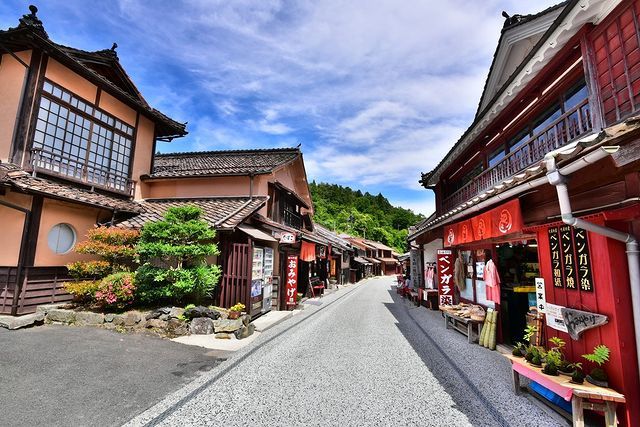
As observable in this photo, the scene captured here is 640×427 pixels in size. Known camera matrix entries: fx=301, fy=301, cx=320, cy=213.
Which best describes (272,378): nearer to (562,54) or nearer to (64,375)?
(64,375)

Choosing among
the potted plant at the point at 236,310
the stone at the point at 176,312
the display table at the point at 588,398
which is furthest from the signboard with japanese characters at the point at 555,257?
the stone at the point at 176,312

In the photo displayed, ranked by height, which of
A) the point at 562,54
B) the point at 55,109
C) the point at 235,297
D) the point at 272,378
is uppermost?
the point at 55,109

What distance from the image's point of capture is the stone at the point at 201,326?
28.5 feet

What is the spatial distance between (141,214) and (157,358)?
8.05 meters

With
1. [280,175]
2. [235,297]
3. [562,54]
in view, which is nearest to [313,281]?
[280,175]

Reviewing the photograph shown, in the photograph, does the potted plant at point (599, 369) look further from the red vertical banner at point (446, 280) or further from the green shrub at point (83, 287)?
the green shrub at point (83, 287)

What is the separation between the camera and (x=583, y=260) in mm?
4668

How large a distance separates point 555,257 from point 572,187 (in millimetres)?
1471

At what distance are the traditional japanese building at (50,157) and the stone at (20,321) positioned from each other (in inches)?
22.8

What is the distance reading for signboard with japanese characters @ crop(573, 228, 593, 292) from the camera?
4539 millimetres

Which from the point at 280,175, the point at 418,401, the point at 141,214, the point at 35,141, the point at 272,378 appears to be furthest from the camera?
the point at 280,175

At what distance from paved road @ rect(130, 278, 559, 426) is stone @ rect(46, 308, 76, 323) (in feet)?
17.8

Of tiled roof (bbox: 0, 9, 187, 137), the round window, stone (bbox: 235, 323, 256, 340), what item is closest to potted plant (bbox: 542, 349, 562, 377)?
stone (bbox: 235, 323, 256, 340)

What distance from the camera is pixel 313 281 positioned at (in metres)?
22.4
